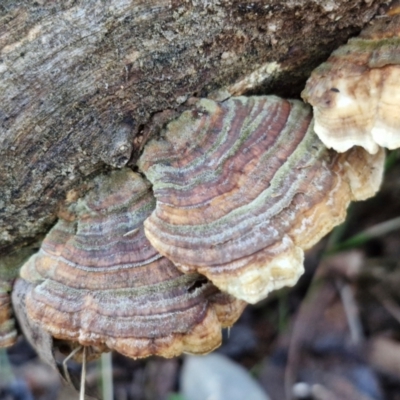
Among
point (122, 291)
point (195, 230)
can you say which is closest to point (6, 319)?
point (122, 291)

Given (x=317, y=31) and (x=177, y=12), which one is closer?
(x=177, y=12)

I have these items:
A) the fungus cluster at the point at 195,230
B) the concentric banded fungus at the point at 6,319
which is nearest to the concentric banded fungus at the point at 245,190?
the fungus cluster at the point at 195,230

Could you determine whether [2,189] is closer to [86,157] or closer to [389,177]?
[86,157]

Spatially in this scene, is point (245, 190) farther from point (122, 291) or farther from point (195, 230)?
point (122, 291)

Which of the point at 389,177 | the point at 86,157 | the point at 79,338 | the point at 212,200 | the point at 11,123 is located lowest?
the point at 389,177

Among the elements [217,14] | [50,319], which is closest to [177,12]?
[217,14]

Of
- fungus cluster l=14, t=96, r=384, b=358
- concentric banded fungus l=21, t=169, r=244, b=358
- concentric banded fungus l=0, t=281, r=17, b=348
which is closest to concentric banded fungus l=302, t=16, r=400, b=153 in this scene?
fungus cluster l=14, t=96, r=384, b=358

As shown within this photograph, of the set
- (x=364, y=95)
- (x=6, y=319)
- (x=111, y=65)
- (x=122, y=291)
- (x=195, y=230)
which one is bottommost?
(x=6, y=319)
